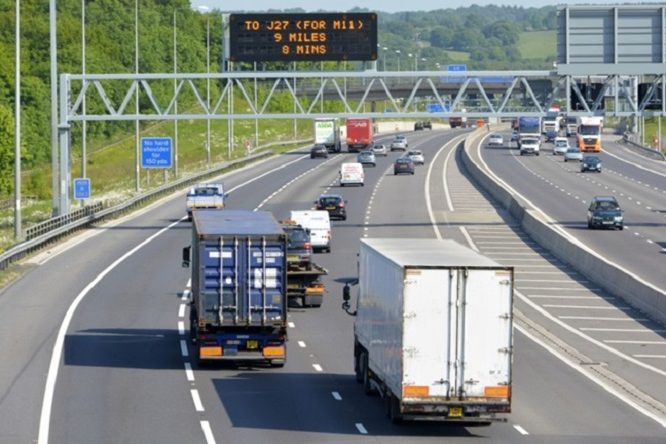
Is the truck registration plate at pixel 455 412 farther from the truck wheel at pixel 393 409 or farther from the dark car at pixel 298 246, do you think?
the dark car at pixel 298 246

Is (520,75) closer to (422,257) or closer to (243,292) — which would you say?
(243,292)

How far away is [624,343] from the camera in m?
40.8

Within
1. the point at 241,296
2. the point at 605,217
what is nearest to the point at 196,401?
the point at 241,296

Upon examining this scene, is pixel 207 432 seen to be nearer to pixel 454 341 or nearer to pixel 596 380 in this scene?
pixel 454 341

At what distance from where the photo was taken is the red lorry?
14812 cm

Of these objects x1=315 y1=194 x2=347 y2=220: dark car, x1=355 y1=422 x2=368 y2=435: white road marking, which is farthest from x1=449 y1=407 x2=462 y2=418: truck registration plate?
x1=315 y1=194 x2=347 y2=220: dark car

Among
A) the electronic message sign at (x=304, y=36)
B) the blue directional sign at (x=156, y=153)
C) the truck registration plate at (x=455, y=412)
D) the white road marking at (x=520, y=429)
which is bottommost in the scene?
the white road marking at (x=520, y=429)

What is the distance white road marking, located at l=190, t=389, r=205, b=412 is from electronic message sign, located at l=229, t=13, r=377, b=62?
4104 cm

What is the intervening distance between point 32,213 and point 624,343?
55.1 m

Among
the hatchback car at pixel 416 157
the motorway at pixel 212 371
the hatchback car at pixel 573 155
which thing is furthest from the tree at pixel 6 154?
the motorway at pixel 212 371

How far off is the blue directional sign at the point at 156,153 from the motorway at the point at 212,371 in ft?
70.3

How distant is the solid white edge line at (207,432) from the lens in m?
25.6

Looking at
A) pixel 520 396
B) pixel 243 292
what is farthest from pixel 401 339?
pixel 243 292

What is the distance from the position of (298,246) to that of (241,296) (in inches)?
598
